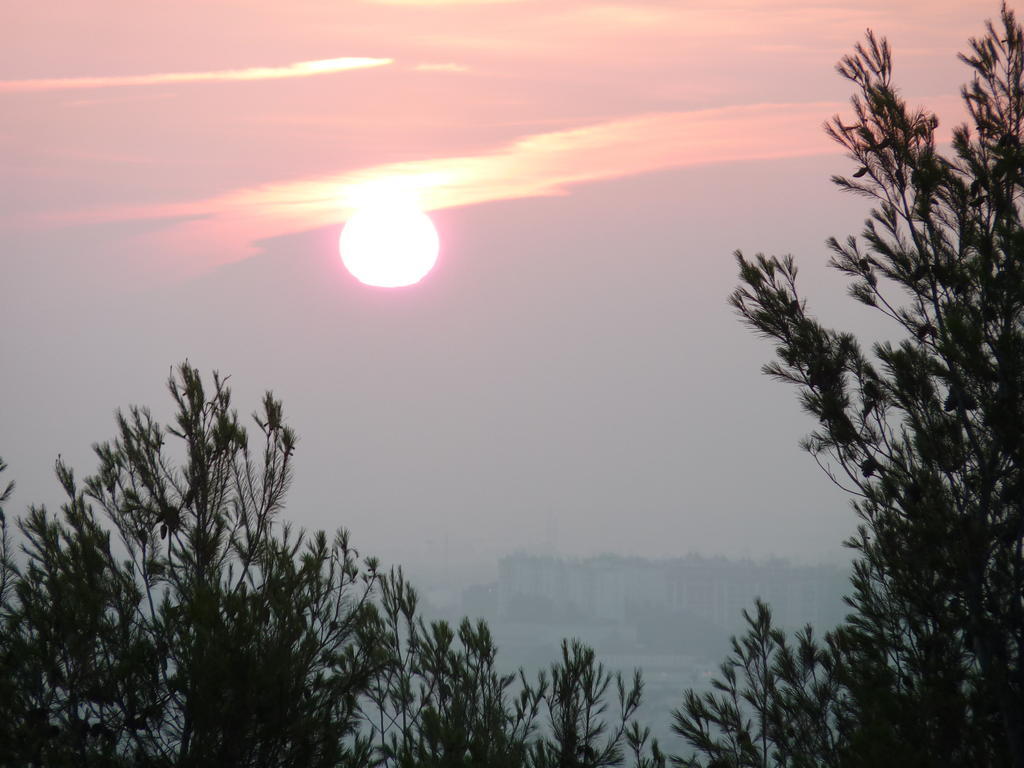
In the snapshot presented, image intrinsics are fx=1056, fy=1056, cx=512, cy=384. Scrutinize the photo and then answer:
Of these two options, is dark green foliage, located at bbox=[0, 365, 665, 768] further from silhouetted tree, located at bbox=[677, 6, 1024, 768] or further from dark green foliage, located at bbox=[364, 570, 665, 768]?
silhouetted tree, located at bbox=[677, 6, 1024, 768]

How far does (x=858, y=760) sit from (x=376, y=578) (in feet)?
15.1

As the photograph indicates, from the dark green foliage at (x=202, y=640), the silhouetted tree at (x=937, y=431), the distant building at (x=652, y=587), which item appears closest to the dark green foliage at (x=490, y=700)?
the dark green foliage at (x=202, y=640)

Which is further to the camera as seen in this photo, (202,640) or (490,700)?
(490,700)

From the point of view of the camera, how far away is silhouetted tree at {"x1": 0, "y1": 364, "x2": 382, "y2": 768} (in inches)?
264

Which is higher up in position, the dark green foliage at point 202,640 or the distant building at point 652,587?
the distant building at point 652,587

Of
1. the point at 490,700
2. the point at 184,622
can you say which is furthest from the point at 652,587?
the point at 184,622

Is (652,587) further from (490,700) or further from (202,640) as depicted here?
(202,640)

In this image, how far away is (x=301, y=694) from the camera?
6.94 metres

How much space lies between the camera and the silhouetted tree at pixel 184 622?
670 centimetres

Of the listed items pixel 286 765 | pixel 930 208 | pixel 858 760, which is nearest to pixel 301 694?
pixel 286 765

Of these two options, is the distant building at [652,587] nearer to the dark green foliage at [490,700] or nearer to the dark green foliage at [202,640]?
the dark green foliage at [490,700]

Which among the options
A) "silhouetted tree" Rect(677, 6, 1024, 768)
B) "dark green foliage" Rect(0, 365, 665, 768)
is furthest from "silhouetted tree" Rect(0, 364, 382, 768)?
"silhouetted tree" Rect(677, 6, 1024, 768)

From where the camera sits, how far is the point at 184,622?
22.8ft

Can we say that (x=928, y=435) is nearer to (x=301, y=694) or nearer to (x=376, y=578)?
(x=301, y=694)
